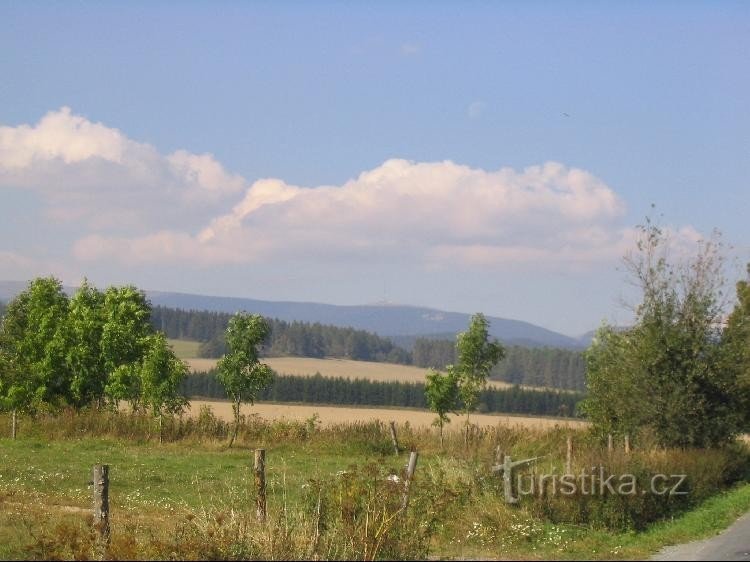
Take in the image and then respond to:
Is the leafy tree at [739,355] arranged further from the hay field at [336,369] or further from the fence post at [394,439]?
the hay field at [336,369]

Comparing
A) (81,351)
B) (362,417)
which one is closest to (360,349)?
(362,417)

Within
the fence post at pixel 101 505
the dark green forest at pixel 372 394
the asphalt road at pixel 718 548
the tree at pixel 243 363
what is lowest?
the dark green forest at pixel 372 394

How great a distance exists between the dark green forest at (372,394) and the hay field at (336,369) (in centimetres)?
509

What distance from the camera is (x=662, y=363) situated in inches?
1003

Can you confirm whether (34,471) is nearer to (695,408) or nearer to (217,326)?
(695,408)

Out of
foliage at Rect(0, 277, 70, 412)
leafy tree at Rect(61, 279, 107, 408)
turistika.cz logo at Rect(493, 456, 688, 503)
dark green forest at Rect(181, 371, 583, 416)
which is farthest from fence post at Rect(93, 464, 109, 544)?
dark green forest at Rect(181, 371, 583, 416)

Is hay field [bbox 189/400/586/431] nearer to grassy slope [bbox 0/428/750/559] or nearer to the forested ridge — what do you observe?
grassy slope [bbox 0/428/750/559]

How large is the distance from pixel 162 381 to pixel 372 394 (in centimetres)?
6110

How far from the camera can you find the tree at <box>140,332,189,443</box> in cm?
3681

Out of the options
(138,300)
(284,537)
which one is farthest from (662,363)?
(138,300)

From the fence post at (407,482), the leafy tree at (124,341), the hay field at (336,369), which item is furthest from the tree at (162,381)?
the hay field at (336,369)

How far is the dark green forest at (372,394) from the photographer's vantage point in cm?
9406

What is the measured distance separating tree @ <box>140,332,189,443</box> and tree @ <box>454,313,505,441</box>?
1183 cm

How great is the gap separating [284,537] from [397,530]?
1779 millimetres
